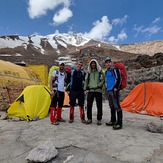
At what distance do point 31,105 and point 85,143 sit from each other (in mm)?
3129

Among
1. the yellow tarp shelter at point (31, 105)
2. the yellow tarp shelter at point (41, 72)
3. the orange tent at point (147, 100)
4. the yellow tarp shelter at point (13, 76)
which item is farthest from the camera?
the yellow tarp shelter at point (41, 72)

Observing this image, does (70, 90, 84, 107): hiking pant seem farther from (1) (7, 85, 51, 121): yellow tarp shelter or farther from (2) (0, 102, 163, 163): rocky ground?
(1) (7, 85, 51, 121): yellow tarp shelter

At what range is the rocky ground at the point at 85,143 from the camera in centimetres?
330

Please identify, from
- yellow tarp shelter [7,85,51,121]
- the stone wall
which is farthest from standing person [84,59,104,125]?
the stone wall

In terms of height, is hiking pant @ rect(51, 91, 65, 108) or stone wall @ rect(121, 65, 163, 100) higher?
stone wall @ rect(121, 65, 163, 100)

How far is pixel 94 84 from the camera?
18.8 feet

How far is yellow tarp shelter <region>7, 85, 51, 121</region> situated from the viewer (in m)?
6.57

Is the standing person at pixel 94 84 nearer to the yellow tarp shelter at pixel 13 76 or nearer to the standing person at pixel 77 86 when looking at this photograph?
the standing person at pixel 77 86

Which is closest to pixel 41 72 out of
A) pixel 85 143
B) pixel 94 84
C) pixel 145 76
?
pixel 145 76

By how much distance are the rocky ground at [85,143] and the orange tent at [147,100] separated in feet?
10.7

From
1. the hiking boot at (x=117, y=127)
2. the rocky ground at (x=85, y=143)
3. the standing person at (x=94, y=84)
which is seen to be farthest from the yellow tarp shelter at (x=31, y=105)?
the hiking boot at (x=117, y=127)

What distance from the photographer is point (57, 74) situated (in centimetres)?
598

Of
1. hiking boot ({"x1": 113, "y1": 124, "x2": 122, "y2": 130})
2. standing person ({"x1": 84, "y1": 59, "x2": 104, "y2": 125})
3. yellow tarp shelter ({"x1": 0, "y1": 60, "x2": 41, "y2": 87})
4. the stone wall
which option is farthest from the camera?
the stone wall

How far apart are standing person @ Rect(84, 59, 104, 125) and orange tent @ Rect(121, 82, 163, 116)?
3.08m
